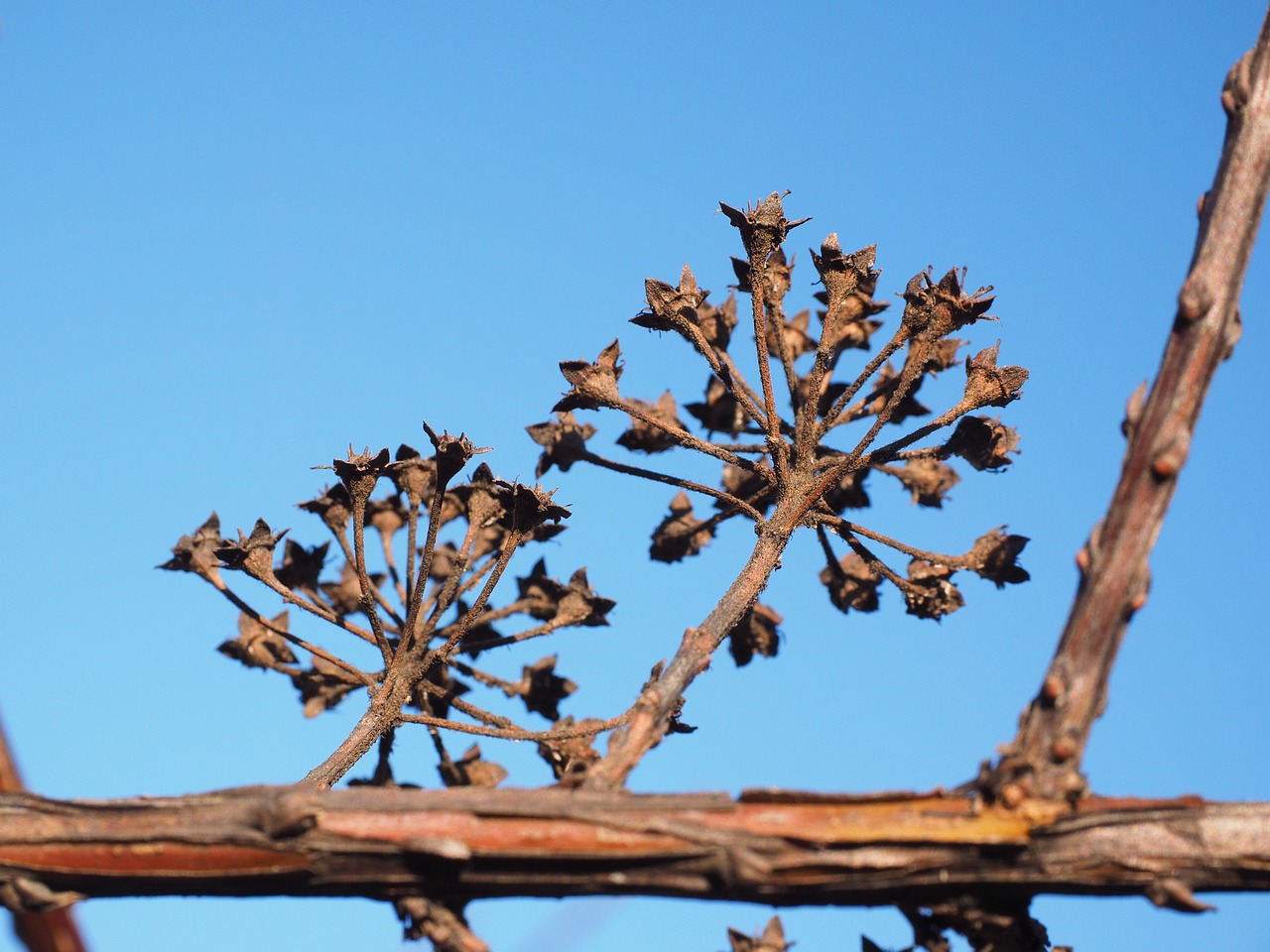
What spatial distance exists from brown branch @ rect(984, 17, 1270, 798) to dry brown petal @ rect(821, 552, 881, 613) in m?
2.75

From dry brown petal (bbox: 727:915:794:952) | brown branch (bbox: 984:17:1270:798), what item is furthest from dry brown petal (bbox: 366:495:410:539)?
brown branch (bbox: 984:17:1270:798)

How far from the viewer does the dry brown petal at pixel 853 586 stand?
5871 mm

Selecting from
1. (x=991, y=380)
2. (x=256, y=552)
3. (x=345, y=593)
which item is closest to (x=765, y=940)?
(x=991, y=380)

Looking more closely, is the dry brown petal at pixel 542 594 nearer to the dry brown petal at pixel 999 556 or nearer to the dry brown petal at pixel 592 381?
the dry brown petal at pixel 592 381

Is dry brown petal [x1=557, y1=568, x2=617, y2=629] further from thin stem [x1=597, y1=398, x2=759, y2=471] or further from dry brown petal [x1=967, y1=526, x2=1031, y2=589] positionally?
dry brown petal [x1=967, y1=526, x2=1031, y2=589]

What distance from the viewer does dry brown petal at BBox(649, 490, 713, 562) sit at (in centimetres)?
612

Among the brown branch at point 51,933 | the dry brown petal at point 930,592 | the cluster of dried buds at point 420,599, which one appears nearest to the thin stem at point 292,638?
the cluster of dried buds at point 420,599

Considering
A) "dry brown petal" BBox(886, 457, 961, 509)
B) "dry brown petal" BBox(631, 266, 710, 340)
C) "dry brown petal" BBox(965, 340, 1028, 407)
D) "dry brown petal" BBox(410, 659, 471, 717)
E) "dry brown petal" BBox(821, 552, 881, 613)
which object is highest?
"dry brown petal" BBox(631, 266, 710, 340)

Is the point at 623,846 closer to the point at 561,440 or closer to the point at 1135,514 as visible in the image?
the point at 1135,514

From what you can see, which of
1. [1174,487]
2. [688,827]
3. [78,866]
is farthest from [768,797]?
[78,866]

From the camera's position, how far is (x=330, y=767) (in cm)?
471

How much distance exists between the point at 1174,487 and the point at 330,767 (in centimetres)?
305

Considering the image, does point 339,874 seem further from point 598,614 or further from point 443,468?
point 598,614

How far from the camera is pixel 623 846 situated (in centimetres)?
306
